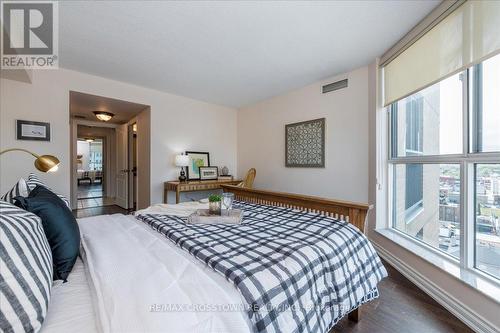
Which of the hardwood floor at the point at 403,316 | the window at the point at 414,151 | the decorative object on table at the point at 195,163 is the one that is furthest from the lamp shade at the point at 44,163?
the window at the point at 414,151

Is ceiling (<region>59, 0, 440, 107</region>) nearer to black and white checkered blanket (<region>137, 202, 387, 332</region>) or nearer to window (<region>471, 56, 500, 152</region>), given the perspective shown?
window (<region>471, 56, 500, 152</region>)

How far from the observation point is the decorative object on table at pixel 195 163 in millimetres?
4164

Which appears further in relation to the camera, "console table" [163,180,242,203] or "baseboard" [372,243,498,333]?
"console table" [163,180,242,203]

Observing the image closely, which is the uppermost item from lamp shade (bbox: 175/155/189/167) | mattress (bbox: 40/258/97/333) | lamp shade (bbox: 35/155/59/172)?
lamp shade (bbox: 175/155/189/167)

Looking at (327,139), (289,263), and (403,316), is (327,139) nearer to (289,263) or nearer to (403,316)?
(403,316)

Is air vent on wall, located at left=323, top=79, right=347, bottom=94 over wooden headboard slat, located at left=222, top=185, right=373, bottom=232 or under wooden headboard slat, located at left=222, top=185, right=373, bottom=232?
over

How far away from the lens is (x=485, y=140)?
1.59 m

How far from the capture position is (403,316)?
157 centimetres

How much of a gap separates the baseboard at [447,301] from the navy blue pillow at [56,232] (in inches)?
96.0

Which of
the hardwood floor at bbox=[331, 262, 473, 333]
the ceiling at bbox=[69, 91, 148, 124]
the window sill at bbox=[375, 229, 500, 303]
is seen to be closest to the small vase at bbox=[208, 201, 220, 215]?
the hardwood floor at bbox=[331, 262, 473, 333]

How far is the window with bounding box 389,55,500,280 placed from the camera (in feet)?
5.10

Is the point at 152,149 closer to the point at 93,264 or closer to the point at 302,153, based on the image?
the point at 302,153

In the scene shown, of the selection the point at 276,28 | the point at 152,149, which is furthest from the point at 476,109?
the point at 152,149

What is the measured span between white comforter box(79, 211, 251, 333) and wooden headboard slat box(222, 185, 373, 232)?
1191 millimetres
